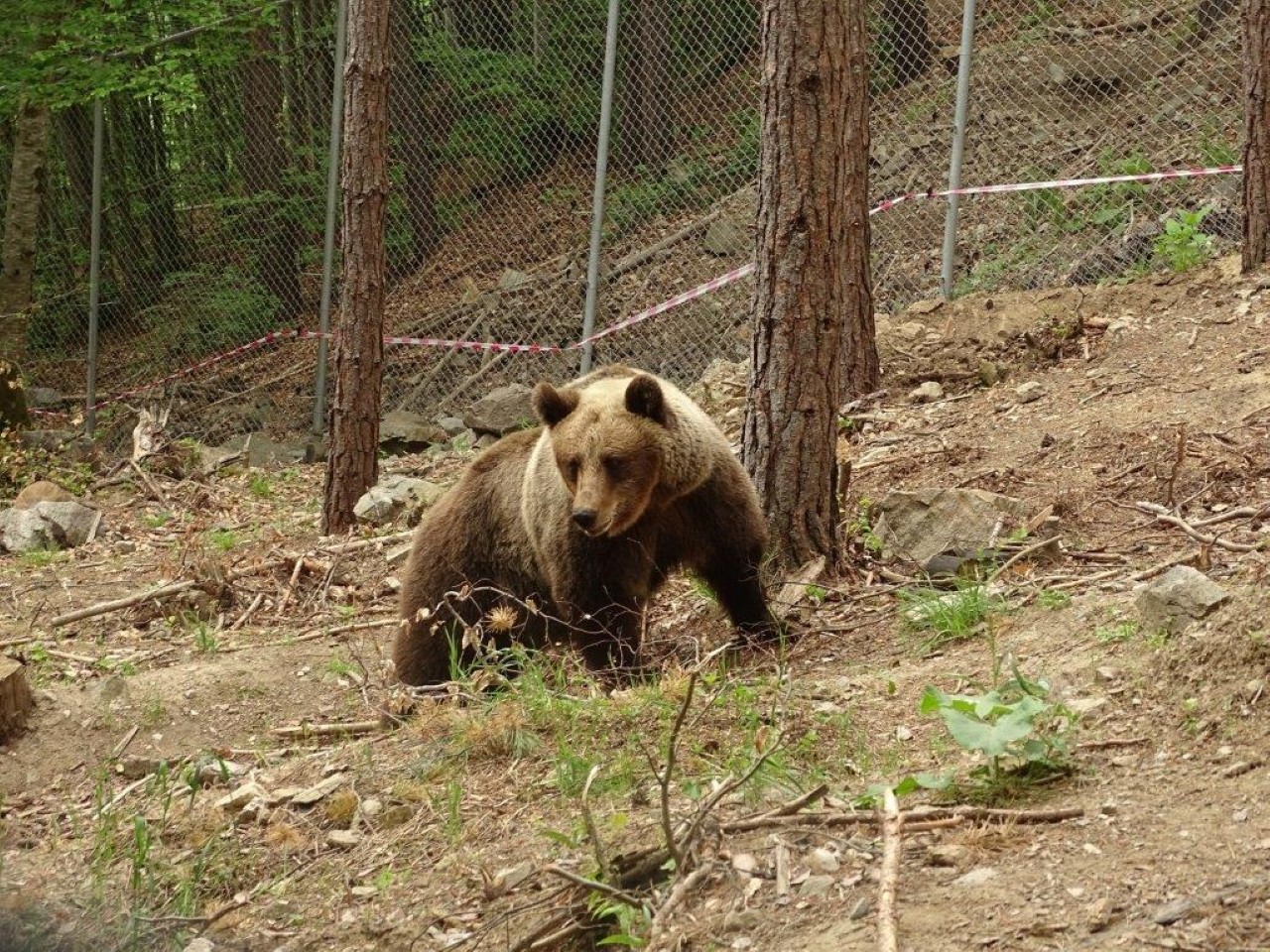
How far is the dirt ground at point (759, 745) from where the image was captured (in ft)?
11.2

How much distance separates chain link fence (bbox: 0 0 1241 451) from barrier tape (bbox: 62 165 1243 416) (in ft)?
0.44

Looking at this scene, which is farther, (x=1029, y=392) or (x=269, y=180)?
(x=269, y=180)

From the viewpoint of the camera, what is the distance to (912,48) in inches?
532

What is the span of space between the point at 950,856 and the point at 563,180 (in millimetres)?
11241

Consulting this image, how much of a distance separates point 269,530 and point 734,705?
6.12m

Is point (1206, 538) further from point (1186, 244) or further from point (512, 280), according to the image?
point (512, 280)

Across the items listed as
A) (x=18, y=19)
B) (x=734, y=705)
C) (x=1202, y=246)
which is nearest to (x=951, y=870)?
(x=734, y=705)

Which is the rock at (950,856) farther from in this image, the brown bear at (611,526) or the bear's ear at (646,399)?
the bear's ear at (646,399)

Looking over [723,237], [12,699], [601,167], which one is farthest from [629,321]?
[12,699]

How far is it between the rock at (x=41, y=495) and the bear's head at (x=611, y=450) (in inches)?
258

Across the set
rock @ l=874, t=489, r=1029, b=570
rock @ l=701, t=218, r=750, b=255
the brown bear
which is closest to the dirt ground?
rock @ l=874, t=489, r=1029, b=570

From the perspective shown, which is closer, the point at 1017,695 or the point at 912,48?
the point at 1017,695

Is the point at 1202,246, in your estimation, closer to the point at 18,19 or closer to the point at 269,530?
the point at 269,530

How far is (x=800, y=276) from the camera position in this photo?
6184 mm
